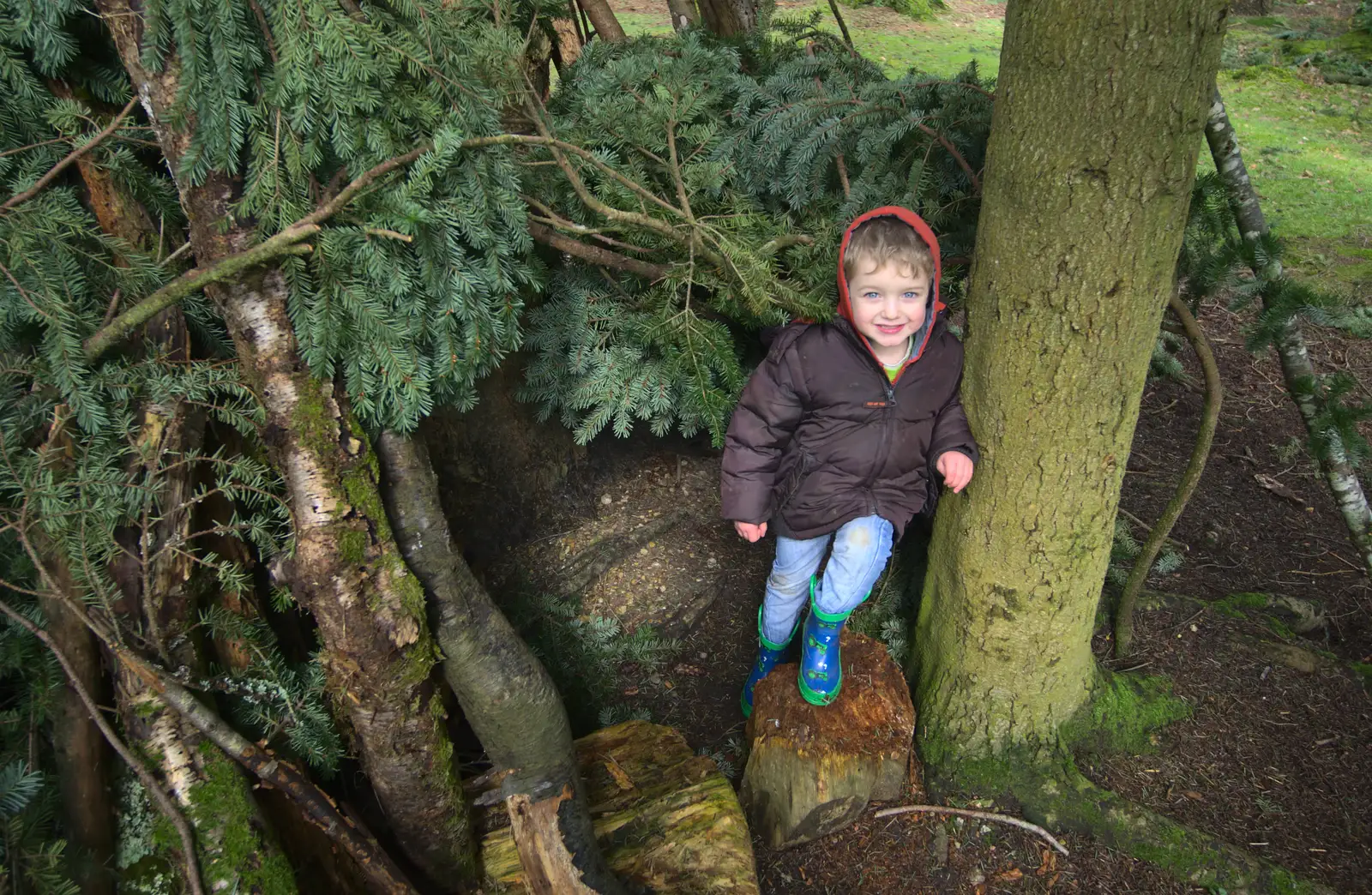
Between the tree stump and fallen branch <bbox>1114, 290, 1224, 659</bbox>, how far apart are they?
1029mm

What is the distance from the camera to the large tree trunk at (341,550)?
2.16 meters

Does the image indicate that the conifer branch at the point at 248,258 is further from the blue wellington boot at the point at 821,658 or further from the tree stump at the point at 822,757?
the tree stump at the point at 822,757

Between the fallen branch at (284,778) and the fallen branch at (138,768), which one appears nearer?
the fallen branch at (138,768)

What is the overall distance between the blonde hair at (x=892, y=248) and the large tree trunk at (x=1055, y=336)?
19cm

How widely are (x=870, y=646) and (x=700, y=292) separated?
1595mm

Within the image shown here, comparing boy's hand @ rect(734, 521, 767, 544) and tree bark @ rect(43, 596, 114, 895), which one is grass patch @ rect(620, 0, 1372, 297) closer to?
boy's hand @ rect(734, 521, 767, 544)

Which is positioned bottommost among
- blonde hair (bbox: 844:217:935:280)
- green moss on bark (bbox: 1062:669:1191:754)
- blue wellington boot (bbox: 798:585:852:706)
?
green moss on bark (bbox: 1062:669:1191:754)

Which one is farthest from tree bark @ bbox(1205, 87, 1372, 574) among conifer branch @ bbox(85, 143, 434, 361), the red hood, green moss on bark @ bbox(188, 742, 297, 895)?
green moss on bark @ bbox(188, 742, 297, 895)

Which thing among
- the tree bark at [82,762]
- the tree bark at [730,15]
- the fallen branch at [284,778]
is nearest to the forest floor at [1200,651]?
the fallen branch at [284,778]

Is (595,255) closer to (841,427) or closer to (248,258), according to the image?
(841,427)

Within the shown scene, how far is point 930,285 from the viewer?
2500 mm

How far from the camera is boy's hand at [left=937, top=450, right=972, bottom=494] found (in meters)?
2.57

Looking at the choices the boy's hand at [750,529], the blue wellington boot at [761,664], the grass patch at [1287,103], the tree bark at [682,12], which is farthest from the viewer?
the grass patch at [1287,103]

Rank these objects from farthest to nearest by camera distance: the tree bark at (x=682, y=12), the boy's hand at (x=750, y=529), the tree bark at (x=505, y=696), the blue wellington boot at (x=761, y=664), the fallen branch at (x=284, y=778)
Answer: the tree bark at (x=682, y=12)
the blue wellington boot at (x=761, y=664)
the boy's hand at (x=750, y=529)
the tree bark at (x=505, y=696)
the fallen branch at (x=284, y=778)
